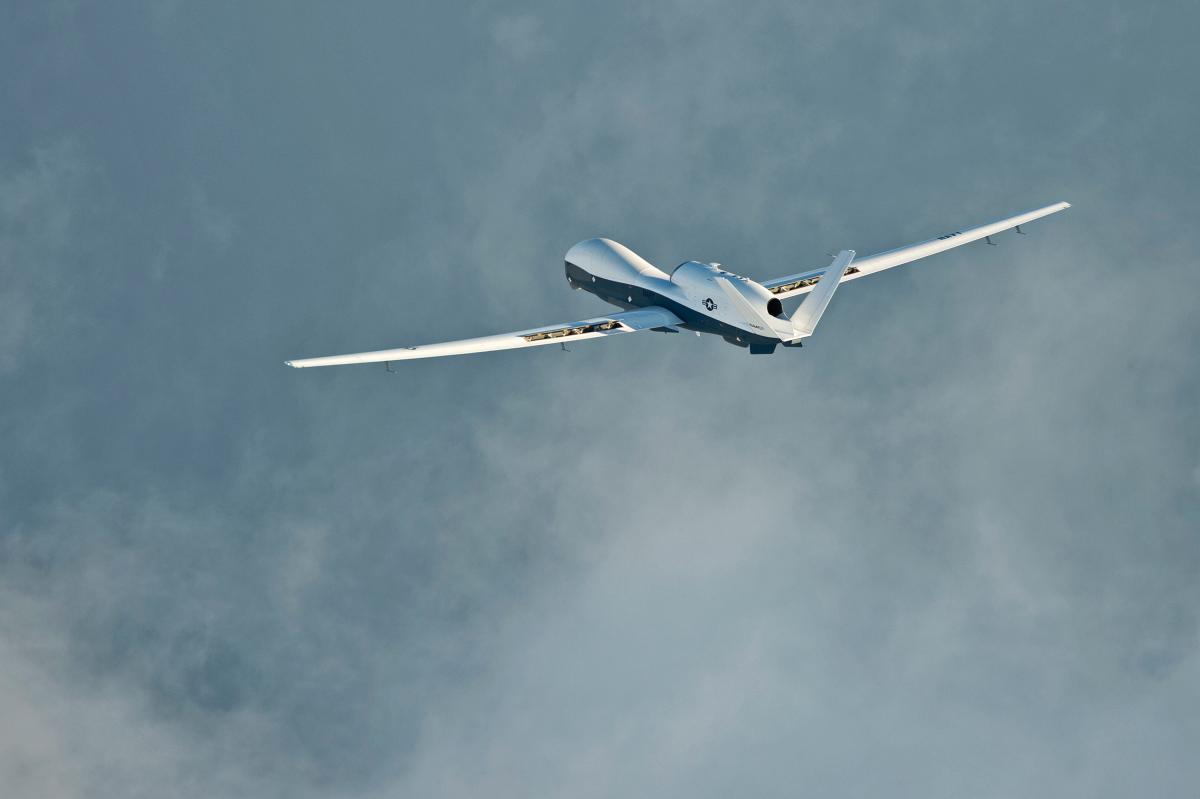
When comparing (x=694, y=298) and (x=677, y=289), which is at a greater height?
(x=677, y=289)

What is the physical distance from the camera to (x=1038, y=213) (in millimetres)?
156000

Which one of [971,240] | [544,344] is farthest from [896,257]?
[544,344]

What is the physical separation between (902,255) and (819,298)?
22102 millimetres

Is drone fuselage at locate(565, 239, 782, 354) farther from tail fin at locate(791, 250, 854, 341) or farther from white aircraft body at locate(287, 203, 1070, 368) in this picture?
tail fin at locate(791, 250, 854, 341)

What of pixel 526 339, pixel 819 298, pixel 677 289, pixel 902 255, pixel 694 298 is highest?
pixel 902 255

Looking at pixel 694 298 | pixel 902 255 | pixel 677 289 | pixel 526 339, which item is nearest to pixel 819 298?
pixel 694 298

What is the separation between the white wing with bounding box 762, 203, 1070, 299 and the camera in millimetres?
147375

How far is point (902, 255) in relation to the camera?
497 ft

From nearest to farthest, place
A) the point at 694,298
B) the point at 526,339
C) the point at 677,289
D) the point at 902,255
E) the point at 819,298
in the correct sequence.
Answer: the point at 819,298 → the point at 526,339 → the point at 694,298 → the point at 677,289 → the point at 902,255

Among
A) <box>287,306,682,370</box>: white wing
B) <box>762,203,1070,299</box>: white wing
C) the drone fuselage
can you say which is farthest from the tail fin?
<box>287,306,682,370</box>: white wing

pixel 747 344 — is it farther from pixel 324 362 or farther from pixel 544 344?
pixel 324 362

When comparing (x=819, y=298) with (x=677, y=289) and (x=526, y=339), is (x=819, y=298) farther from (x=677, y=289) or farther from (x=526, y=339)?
(x=526, y=339)

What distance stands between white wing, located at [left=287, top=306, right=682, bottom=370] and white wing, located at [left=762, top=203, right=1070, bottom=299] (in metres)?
11.3

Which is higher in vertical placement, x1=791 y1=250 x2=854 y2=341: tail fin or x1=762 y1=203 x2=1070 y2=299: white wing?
x1=762 y1=203 x2=1070 y2=299: white wing
